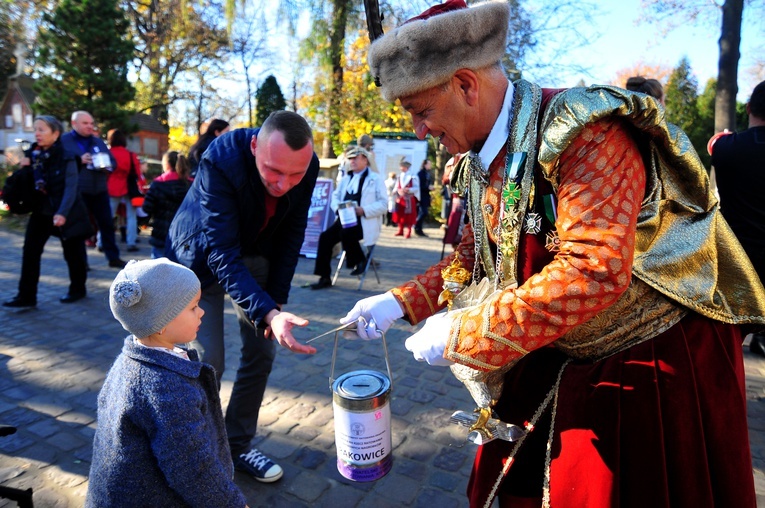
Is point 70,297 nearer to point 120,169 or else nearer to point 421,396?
point 120,169

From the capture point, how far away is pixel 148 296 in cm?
173

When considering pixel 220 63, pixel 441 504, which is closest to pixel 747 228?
pixel 441 504

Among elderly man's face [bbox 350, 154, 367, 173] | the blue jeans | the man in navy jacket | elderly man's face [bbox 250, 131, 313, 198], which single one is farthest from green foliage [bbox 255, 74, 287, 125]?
elderly man's face [bbox 250, 131, 313, 198]

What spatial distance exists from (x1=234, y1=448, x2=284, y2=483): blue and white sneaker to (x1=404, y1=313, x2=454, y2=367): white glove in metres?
1.80

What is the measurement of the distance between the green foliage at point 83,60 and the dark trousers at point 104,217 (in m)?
9.79

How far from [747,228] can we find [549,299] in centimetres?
361

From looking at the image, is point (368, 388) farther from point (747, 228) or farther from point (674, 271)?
point (747, 228)

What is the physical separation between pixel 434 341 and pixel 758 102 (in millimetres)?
3655

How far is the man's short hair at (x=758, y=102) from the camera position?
3721mm

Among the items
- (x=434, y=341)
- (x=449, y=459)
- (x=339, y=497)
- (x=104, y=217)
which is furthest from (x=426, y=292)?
(x=104, y=217)

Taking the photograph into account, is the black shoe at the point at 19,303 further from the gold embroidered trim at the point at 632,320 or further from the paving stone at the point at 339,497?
the gold embroidered trim at the point at 632,320

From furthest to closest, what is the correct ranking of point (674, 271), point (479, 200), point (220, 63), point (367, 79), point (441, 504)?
point (220, 63) < point (367, 79) < point (441, 504) < point (479, 200) < point (674, 271)

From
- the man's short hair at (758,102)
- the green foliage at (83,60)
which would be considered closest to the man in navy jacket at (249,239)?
the man's short hair at (758,102)

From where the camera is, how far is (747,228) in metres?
3.98
